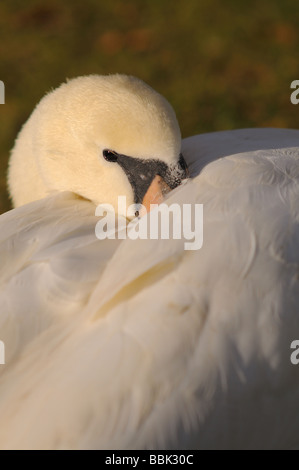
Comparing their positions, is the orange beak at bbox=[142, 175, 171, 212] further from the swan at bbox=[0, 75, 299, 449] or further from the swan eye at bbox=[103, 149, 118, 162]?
the swan eye at bbox=[103, 149, 118, 162]

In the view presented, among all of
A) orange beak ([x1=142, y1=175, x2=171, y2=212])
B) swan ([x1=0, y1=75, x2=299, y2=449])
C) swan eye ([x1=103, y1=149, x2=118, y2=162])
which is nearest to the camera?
swan ([x1=0, y1=75, x2=299, y2=449])

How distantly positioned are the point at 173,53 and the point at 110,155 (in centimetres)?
252

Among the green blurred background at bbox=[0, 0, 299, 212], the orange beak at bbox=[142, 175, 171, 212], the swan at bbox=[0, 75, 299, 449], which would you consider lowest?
the swan at bbox=[0, 75, 299, 449]

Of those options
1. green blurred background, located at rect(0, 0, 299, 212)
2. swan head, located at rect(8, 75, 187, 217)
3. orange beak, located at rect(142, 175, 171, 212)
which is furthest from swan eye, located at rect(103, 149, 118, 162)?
green blurred background, located at rect(0, 0, 299, 212)

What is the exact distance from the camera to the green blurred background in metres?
3.68

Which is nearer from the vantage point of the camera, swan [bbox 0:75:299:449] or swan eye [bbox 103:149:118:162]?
swan [bbox 0:75:299:449]

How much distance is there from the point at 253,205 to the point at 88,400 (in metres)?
0.52

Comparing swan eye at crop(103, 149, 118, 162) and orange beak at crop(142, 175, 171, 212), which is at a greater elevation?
swan eye at crop(103, 149, 118, 162)

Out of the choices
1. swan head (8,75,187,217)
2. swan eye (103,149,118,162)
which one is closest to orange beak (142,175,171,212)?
swan head (8,75,187,217)

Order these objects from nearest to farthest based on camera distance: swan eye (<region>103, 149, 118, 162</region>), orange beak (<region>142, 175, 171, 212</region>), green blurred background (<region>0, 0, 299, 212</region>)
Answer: orange beak (<region>142, 175, 171, 212</region>)
swan eye (<region>103, 149, 118, 162</region>)
green blurred background (<region>0, 0, 299, 212</region>)

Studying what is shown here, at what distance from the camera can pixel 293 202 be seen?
56.4 inches

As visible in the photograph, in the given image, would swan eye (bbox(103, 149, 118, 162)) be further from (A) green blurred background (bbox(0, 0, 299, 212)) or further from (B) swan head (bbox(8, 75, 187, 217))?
(A) green blurred background (bbox(0, 0, 299, 212))

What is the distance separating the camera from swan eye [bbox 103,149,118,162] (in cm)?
176
